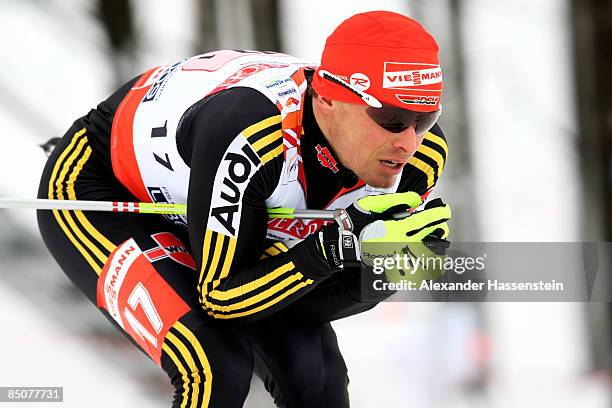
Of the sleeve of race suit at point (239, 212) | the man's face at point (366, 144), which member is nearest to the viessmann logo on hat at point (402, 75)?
the man's face at point (366, 144)

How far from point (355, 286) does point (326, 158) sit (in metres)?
0.45

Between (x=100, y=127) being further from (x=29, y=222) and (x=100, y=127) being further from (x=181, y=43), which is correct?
(x=181, y=43)

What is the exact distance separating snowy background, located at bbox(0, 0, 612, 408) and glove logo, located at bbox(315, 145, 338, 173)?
2445 millimetres

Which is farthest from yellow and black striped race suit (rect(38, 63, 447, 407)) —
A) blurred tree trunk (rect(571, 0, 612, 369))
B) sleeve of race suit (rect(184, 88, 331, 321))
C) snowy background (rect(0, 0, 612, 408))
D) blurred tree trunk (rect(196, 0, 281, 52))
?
blurred tree trunk (rect(196, 0, 281, 52))

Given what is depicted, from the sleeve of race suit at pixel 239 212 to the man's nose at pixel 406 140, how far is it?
33cm

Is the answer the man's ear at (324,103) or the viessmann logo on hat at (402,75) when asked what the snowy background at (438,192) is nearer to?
the man's ear at (324,103)

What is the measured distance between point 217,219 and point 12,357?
9.87 ft

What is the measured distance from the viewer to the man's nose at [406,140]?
9.30ft

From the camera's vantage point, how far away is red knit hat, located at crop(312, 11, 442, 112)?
9.14ft

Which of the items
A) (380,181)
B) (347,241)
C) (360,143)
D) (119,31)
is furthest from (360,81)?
(119,31)

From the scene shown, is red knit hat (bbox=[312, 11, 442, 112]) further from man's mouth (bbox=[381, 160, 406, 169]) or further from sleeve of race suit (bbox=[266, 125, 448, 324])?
sleeve of race suit (bbox=[266, 125, 448, 324])

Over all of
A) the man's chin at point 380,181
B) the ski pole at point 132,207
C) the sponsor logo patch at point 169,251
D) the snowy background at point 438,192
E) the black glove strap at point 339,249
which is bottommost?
the snowy background at point 438,192

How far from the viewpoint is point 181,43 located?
318 inches

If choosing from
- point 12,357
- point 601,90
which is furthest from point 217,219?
point 601,90
